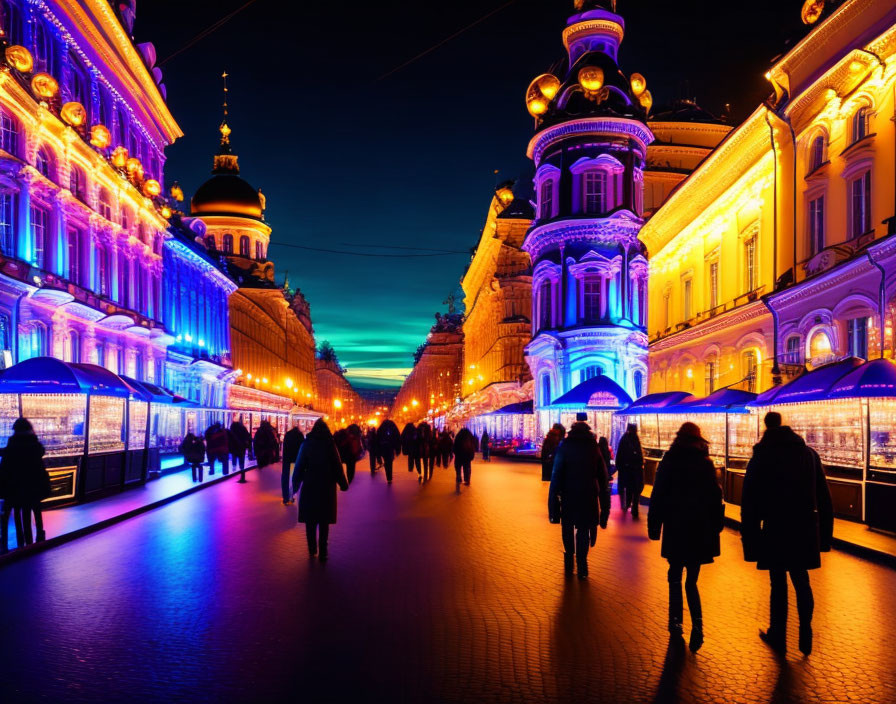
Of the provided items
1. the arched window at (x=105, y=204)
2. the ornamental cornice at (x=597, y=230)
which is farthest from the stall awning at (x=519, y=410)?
the arched window at (x=105, y=204)

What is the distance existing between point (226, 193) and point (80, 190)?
186 feet

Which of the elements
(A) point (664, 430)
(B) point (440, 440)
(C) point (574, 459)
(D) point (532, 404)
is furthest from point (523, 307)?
(C) point (574, 459)

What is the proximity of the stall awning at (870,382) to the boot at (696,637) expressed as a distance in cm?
791

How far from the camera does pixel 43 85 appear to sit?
27312 mm

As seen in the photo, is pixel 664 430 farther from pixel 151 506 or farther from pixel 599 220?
pixel 599 220

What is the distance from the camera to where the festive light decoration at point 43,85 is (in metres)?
27.1

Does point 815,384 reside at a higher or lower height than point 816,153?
lower

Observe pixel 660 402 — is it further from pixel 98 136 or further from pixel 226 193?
pixel 226 193

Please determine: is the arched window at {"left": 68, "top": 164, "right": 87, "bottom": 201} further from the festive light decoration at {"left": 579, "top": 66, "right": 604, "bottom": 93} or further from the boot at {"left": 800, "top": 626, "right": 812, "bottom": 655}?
the boot at {"left": 800, "top": 626, "right": 812, "bottom": 655}

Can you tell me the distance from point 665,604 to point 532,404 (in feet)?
135

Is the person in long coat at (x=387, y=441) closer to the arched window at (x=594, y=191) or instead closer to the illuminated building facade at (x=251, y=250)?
the arched window at (x=594, y=191)

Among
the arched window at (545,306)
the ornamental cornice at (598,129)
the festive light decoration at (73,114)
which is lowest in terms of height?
the arched window at (545,306)

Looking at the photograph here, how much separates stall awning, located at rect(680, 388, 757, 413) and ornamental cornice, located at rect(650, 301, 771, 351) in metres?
4.57

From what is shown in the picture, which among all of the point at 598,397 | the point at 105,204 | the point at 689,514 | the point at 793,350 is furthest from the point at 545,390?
the point at 689,514
